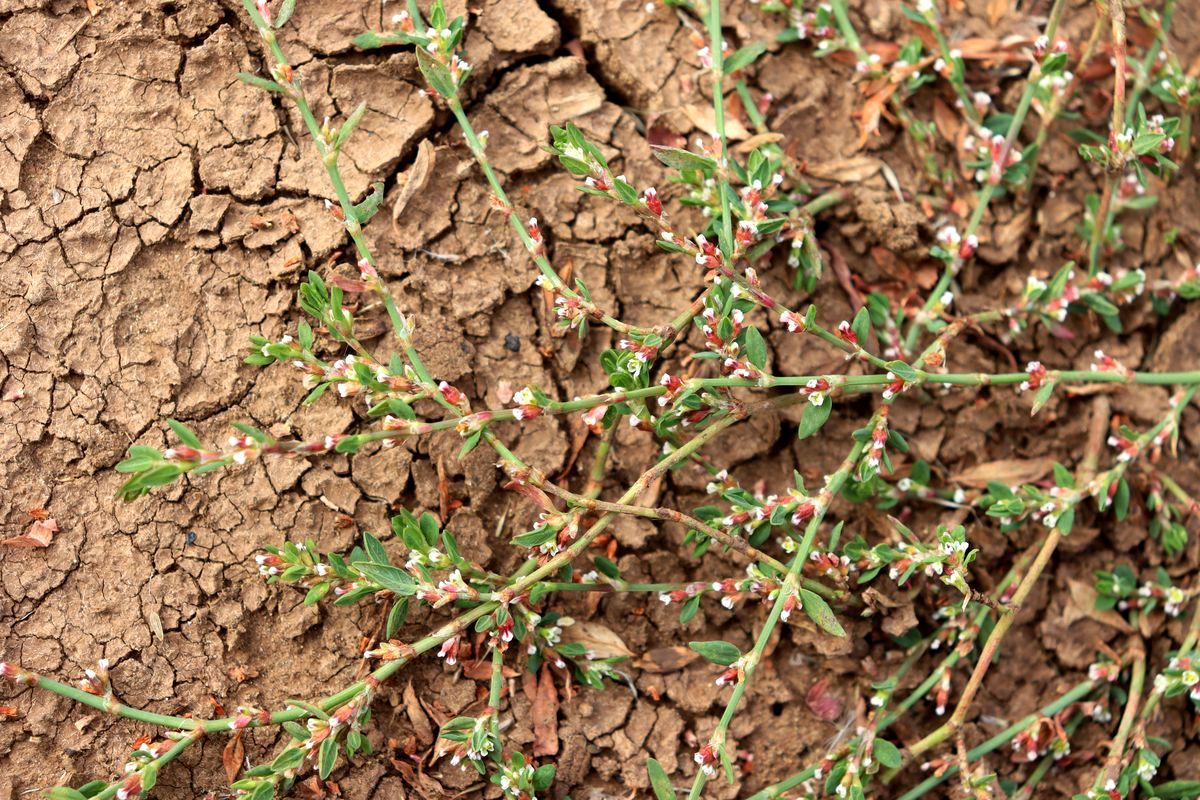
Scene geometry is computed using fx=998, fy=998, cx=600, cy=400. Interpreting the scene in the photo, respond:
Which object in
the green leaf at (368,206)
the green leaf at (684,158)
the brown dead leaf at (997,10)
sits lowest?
the brown dead leaf at (997,10)

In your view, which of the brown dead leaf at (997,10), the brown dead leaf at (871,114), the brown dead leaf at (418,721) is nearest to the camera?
the brown dead leaf at (418,721)

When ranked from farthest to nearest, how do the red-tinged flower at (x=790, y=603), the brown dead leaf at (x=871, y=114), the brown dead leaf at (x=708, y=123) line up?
the brown dead leaf at (x=871, y=114)
the brown dead leaf at (x=708, y=123)
the red-tinged flower at (x=790, y=603)

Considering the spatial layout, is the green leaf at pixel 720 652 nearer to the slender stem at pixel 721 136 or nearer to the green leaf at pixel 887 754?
the green leaf at pixel 887 754

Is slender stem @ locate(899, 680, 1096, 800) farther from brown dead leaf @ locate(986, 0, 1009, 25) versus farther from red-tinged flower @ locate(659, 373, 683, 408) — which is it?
brown dead leaf @ locate(986, 0, 1009, 25)

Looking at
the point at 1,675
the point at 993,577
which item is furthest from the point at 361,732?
the point at 993,577

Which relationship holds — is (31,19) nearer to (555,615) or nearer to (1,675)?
(1,675)

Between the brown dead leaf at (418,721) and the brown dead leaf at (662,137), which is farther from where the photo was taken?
the brown dead leaf at (662,137)

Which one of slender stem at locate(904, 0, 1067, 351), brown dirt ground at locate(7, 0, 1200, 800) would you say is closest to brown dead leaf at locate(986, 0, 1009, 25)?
slender stem at locate(904, 0, 1067, 351)

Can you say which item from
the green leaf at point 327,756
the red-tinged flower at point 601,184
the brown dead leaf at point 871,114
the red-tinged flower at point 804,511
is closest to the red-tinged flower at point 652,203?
the red-tinged flower at point 601,184

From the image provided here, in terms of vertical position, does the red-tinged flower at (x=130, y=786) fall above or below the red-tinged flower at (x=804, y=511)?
below
